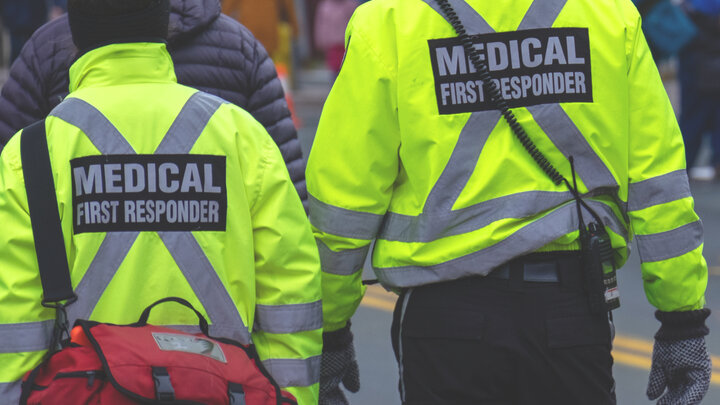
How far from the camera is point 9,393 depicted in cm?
288

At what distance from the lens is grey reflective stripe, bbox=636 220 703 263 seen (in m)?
3.34

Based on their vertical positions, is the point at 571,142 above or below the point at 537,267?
above

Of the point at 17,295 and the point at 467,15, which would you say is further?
the point at 467,15

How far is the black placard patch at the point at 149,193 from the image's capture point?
9.68 ft

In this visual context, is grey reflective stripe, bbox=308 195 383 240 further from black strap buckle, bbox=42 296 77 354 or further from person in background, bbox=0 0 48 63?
person in background, bbox=0 0 48 63

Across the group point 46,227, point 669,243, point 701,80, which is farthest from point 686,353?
point 701,80

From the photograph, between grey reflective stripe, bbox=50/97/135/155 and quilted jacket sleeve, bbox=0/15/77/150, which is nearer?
grey reflective stripe, bbox=50/97/135/155

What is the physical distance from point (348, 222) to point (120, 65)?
72cm

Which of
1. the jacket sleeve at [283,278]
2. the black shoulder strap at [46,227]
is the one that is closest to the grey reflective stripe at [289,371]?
the jacket sleeve at [283,278]

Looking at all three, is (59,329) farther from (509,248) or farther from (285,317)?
(509,248)

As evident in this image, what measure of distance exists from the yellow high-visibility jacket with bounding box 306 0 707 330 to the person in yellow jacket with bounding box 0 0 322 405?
0.31m

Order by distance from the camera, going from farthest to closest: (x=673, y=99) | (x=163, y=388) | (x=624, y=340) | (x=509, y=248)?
(x=673, y=99) → (x=624, y=340) → (x=509, y=248) → (x=163, y=388)

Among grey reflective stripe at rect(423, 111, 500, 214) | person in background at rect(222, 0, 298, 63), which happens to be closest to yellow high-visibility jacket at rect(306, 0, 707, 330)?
grey reflective stripe at rect(423, 111, 500, 214)

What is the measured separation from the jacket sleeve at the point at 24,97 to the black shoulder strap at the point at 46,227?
3.54ft
